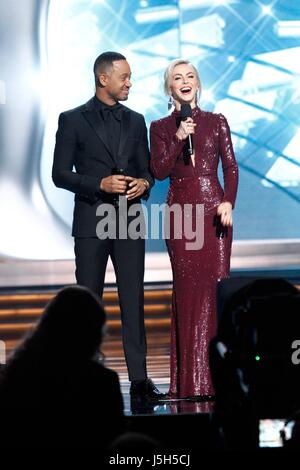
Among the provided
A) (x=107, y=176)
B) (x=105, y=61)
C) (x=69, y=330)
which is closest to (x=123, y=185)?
(x=107, y=176)

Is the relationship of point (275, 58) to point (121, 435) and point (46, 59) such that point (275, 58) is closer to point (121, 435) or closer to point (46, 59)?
point (46, 59)

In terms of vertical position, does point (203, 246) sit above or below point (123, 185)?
below

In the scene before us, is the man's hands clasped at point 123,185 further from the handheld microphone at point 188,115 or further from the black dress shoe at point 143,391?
the black dress shoe at point 143,391

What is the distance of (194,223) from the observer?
483 cm

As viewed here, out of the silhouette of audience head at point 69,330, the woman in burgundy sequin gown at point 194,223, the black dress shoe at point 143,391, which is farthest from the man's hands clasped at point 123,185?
the silhouette of audience head at point 69,330

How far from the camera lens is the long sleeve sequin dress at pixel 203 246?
16.0ft

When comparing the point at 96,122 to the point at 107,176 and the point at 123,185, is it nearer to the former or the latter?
the point at 107,176

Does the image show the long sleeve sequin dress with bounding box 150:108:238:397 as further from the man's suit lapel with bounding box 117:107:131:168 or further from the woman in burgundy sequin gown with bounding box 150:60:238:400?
the man's suit lapel with bounding box 117:107:131:168

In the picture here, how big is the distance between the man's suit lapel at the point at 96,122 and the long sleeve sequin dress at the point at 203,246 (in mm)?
222

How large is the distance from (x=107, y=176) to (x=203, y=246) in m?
0.51

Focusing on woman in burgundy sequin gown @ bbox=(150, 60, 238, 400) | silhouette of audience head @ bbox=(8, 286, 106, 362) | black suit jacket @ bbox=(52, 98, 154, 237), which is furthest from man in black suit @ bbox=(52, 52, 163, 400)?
silhouette of audience head @ bbox=(8, 286, 106, 362)

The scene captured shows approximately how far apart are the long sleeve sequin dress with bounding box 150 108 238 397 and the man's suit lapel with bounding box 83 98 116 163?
22cm

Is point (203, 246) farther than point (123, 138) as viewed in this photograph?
Yes

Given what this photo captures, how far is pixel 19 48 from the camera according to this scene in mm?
6582
